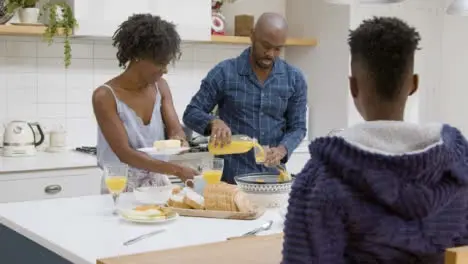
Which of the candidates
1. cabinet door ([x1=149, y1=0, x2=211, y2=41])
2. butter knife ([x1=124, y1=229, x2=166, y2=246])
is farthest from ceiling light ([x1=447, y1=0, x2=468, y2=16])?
cabinet door ([x1=149, y1=0, x2=211, y2=41])

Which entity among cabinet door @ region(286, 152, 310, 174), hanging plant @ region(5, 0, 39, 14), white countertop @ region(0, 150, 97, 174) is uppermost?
hanging plant @ region(5, 0, 39, 14)

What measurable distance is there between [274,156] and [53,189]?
140cm

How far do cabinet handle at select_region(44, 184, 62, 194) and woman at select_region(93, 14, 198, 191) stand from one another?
2.89 feet

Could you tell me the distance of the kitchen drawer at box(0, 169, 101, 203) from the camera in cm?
373

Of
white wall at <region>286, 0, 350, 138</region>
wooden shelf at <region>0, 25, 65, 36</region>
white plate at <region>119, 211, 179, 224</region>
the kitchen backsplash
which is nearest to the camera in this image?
white plate at <region>119, 211, 179, 224</region>

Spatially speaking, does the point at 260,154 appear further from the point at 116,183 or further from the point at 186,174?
the point at 116,183

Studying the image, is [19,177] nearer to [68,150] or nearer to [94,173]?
[94,173]

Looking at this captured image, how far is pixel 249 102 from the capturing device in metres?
3.39

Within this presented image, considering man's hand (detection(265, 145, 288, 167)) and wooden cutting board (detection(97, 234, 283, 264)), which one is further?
man's hand (detection(265, 145, 288, 167))

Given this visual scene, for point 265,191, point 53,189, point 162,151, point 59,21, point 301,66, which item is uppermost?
point 59,21

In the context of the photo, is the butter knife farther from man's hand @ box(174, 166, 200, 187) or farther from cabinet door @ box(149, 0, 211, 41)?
cabinet door @ box(149, 0, 211, 41)

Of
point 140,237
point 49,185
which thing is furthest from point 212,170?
point 49,185

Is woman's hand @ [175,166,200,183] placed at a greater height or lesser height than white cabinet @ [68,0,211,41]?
lesser

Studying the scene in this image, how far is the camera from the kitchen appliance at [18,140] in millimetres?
4059
